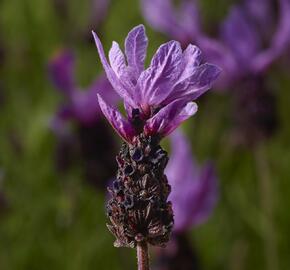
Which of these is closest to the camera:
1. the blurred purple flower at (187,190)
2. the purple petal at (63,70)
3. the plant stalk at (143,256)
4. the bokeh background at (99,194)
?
the plant stalk at (143,256)

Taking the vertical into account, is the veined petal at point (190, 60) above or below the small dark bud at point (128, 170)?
above

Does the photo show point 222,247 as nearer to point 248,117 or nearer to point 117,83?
point 248,117

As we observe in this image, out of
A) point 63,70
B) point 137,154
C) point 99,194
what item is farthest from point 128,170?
point 99,194

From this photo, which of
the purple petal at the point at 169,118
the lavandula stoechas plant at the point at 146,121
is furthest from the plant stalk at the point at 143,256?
the purple petal at the point at 169,118

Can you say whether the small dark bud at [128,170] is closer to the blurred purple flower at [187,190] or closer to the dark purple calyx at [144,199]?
the dark purple calyx at [144,199]

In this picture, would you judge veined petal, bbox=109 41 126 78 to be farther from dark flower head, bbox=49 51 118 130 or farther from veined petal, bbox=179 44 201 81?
dark flower head, bbox=49 51 118 130

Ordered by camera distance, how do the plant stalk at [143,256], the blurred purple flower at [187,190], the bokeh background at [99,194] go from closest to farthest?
1. the plant stalk at [143,256]
2. the blurred purple flower at [187,190]
3. the bokeh background at [99,194]
